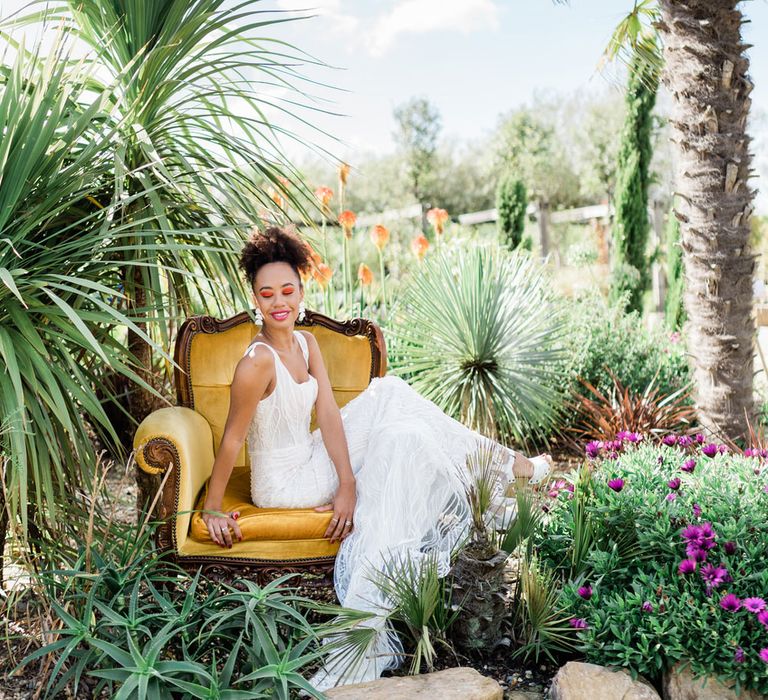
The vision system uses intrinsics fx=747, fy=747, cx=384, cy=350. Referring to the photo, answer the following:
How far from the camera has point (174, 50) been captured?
3.24m

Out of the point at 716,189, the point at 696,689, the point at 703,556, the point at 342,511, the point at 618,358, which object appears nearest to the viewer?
the point at 696,689

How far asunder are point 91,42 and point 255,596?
255cm

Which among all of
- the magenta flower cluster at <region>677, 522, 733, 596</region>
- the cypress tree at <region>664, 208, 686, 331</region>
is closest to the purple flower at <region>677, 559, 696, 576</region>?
the magenta flower cluster at <region>677, 522, 733, 596</region>

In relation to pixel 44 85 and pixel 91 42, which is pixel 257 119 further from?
pixel 44 85

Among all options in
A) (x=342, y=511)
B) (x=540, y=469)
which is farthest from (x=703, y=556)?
(x=342, y=511)

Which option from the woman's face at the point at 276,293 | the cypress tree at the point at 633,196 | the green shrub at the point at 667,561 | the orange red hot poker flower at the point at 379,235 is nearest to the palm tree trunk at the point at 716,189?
the green shrub at the point at 667,561

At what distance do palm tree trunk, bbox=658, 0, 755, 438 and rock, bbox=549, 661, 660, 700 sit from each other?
2330 millimetres

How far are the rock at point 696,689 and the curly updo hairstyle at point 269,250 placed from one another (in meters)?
1.98

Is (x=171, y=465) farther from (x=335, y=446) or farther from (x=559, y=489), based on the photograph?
→ (x=559, y=489)

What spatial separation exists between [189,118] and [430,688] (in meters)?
2.45

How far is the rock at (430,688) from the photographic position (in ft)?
7.36

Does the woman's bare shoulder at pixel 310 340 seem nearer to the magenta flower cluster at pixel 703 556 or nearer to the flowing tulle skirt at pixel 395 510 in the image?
the flowing tulle skirt at pixel 395 510

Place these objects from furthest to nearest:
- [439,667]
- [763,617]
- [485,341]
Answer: [485,341]
[439,667]
[763,617]

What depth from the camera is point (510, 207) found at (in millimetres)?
14414
